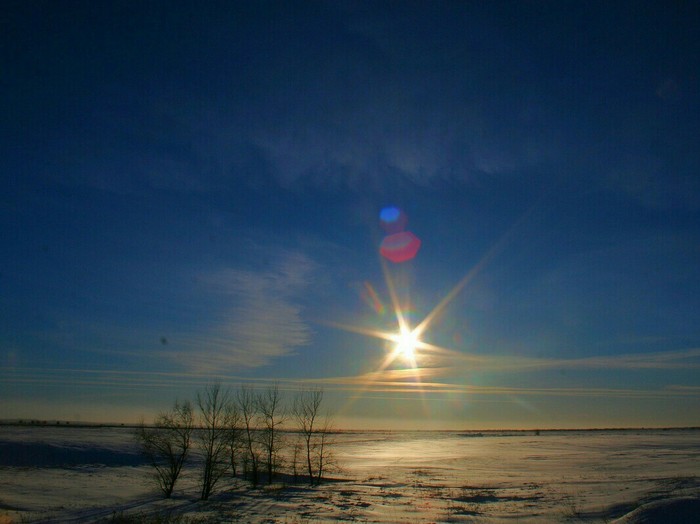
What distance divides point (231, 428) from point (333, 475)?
14.5 meters

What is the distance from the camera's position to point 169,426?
52.4 meters

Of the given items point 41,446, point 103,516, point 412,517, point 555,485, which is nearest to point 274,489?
point 103,516

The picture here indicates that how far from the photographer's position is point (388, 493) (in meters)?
44.3

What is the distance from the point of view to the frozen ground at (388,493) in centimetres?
3334

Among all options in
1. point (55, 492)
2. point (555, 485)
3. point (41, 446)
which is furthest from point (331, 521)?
point (41, 446)

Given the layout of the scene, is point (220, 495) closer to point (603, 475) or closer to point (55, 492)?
point (55, 492)

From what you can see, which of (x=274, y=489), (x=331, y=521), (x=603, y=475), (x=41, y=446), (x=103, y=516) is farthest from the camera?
(x=41, y=446)

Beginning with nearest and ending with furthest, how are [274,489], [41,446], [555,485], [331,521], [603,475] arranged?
[331,521] < [555,485] < [274,489] < [603,475] < [41,446]

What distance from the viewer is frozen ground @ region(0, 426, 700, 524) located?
109 ft

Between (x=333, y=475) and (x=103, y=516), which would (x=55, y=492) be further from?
(x=333, y=475)

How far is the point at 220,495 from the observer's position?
47.9 m

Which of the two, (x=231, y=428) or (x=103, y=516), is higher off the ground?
(x=231, y=428)

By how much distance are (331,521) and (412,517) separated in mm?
5668

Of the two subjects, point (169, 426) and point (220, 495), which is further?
point (169, 426)
